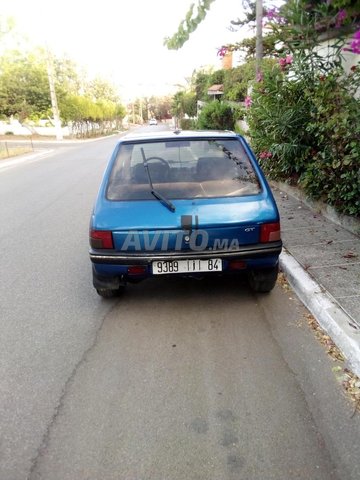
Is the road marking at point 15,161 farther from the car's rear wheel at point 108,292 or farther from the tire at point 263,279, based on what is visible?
the tire at point 263,279

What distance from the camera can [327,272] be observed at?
164 inches

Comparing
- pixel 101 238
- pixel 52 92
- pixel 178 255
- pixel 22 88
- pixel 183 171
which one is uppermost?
pixel 22 88

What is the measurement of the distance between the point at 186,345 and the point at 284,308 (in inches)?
43.3

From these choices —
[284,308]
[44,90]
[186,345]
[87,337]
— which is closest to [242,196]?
[284,308]

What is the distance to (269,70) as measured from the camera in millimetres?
7410

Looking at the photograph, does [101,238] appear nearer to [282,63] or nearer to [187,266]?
[187,266]

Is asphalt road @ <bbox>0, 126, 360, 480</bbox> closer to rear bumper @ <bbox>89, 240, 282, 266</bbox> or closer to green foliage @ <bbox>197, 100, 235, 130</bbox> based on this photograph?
rear bumper @ <bbox>89, 240, 282, 266</bbox>

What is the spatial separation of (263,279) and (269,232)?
556mm

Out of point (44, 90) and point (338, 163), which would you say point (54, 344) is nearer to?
point (338, 163)

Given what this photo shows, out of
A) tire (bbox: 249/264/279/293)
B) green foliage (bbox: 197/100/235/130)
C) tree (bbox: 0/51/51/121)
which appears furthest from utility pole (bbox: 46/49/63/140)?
tire (bbox: 249/264/279/293)

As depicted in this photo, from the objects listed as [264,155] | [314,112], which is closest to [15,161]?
[264,155]

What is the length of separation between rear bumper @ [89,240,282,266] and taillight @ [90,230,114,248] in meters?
0.06

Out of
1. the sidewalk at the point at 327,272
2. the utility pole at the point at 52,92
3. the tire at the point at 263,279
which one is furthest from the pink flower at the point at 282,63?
the utility pole at the point at 52,92

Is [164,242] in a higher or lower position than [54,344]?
higher
